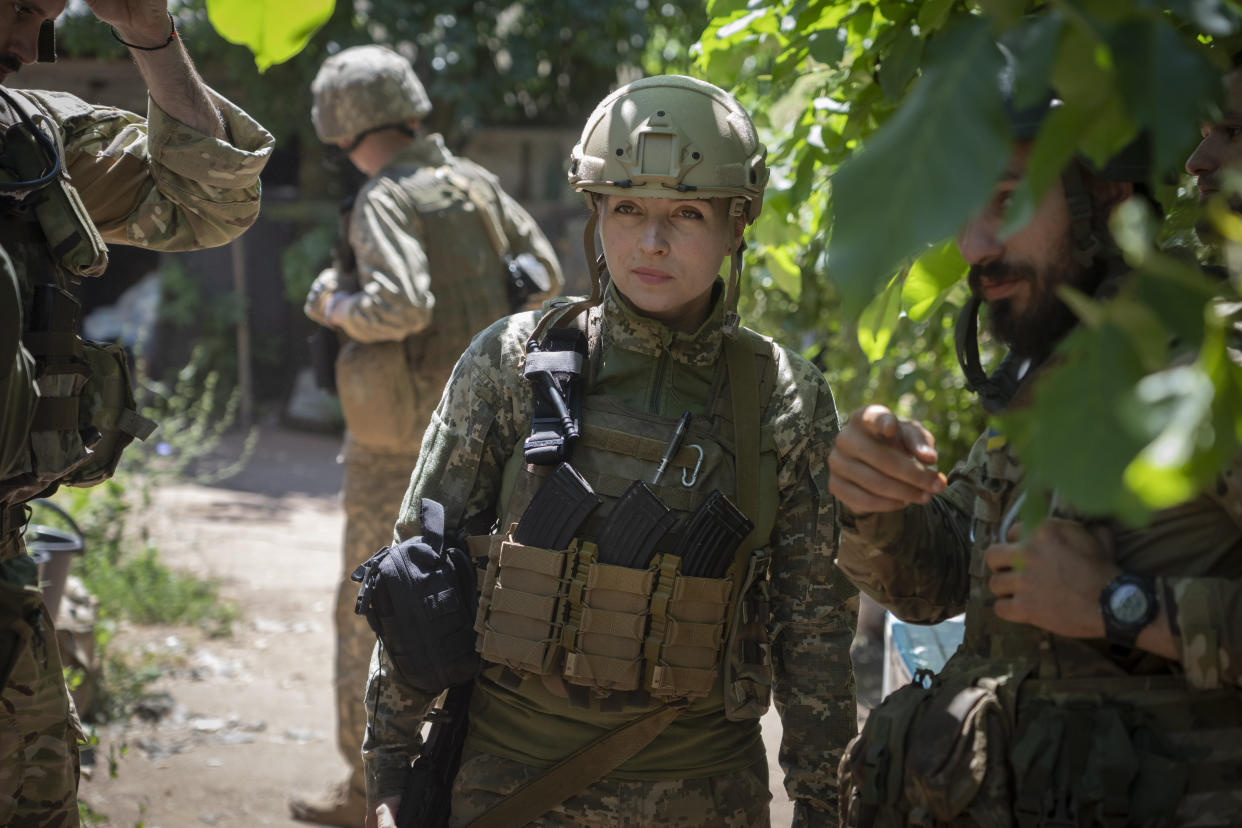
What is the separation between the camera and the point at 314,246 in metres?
12.8

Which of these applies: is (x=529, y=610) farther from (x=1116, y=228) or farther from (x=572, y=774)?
(x=1116, y=228)

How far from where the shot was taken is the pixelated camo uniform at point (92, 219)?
2426 millimetres

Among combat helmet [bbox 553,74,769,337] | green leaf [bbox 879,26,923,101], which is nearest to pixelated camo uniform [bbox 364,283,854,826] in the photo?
combat helmet [bbox 553,74,769,337]

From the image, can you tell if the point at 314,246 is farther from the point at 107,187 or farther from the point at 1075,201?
the point at 1075,201

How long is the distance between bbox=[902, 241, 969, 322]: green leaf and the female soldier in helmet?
32 cm

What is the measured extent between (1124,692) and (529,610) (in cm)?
97

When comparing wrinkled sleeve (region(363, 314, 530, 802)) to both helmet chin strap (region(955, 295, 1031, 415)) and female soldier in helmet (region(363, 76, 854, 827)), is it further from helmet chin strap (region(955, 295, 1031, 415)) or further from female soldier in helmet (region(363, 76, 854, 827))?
helmet chin strap (region(955, 295, 1031, 415))

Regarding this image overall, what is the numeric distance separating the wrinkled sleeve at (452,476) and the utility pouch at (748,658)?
1.65 feet

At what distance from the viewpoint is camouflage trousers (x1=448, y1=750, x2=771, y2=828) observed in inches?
84.5

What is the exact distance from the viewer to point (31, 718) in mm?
2477

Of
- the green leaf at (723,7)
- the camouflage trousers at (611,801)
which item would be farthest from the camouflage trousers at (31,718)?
the green leaf at (723,7)

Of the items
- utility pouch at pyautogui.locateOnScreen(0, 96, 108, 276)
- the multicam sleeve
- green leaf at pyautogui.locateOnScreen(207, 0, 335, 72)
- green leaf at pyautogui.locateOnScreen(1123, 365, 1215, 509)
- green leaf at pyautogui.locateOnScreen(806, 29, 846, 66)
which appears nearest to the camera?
green leaf at pyautogui.locateOnScreen(1123, 365, 1215, 509)

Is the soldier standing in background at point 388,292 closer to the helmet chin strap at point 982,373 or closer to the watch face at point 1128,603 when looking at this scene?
the helmet chin strap at point 982,373

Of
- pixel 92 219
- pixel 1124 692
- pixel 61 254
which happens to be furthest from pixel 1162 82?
pixel 92 219
